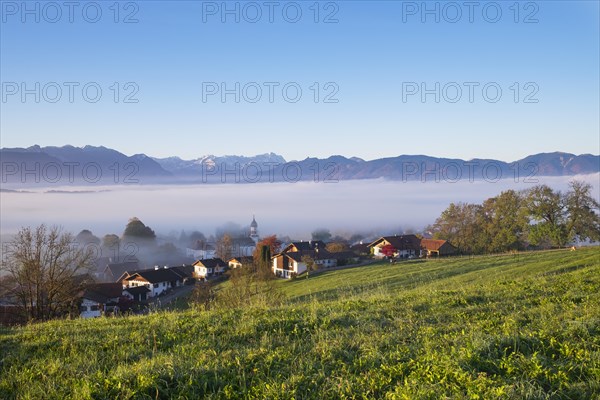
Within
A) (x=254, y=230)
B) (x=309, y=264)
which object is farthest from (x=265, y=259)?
(x=254, y=230)

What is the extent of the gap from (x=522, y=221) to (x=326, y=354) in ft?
189

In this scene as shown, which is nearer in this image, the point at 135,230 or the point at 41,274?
the point at 41,274

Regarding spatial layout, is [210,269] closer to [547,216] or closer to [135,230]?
[135,230]

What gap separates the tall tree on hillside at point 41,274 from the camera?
24156 millimetres

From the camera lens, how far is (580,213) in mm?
51594

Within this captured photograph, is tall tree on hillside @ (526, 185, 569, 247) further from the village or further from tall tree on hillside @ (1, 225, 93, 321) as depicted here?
tall tree on hillside @ (1, 225, 93, 321)

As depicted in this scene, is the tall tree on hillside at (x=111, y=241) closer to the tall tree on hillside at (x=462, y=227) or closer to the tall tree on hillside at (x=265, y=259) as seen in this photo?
the tall tree on hillside at (x=265, y=259)

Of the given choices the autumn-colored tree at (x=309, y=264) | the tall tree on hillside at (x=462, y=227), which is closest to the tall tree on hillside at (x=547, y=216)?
the tall tree on hillside at (x=462, y=227)

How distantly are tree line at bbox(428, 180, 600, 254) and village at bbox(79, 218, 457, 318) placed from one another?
376 cm

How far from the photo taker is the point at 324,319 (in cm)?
785

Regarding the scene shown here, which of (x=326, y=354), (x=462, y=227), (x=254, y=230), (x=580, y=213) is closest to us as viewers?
(x=326, y=354)

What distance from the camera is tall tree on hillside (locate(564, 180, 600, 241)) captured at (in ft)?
166

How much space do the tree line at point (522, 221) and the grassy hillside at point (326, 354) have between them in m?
50.7

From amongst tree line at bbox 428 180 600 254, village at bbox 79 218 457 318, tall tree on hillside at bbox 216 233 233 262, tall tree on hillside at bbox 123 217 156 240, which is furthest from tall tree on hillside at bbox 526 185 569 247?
tall tree on hillside at bbox 123 217 156 240
